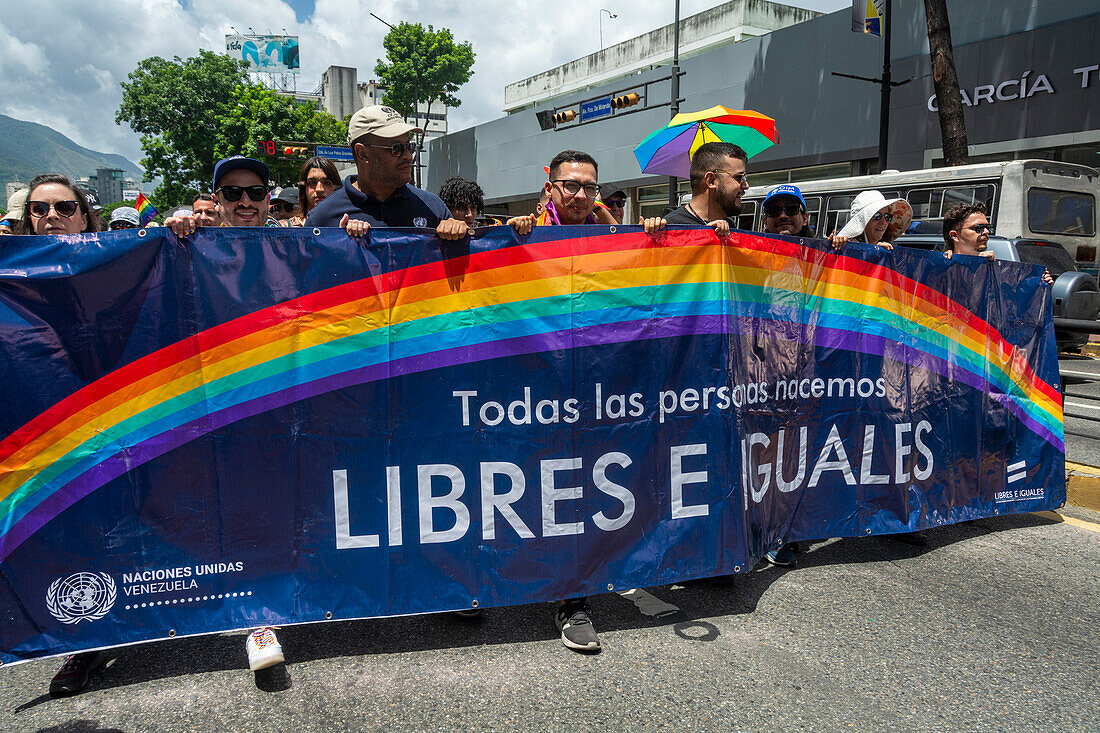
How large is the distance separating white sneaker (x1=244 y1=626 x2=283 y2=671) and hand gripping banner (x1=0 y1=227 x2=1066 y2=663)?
0.07m

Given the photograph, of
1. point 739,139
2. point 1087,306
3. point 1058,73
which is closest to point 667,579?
point 739,139

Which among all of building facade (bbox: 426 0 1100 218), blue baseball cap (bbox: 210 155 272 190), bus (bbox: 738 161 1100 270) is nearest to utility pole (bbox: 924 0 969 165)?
bus (bbox: 738 161 1100 270)

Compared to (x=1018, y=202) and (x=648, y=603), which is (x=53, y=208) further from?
(x=1018, y=202)

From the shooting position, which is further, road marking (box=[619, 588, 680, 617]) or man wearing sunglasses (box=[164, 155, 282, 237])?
man wearing sunglasses (box=[164, 155, 282, 237])

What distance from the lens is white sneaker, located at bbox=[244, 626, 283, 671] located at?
278 cm

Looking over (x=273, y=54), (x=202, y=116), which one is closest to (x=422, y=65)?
(x=202, y=116)

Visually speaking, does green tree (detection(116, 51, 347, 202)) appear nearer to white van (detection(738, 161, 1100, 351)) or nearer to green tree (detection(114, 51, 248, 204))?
green tree (detection(114, 51, 248, 204))

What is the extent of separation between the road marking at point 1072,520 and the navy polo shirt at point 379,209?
433 cm

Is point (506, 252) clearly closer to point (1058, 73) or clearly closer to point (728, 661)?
point (728, 661)

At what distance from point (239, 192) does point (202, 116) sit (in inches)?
2017

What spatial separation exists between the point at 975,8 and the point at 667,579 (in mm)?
18138

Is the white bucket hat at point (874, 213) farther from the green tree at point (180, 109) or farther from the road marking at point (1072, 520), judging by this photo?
the green tree at point (180, 109)

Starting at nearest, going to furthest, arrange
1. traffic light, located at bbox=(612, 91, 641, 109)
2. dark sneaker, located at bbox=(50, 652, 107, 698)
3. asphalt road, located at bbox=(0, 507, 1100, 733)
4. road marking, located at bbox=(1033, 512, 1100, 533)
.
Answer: asphalt road, located at bbox=(0, 507, 1100, 733)
dark sneaker, located at bbox=(50, 652, 107, 698)
road marking, located at bbox=(1033, 512, 1100, 533)
traffic light, located at bbox=(612, 91, 641, 109)

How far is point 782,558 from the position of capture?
3.99 metres
